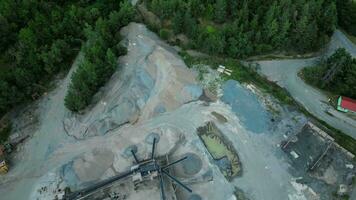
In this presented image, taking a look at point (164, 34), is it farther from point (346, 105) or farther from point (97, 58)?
point (346, 105)

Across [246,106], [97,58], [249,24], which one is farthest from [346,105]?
[97,58]

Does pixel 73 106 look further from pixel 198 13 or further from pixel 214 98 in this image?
pixel 198 13

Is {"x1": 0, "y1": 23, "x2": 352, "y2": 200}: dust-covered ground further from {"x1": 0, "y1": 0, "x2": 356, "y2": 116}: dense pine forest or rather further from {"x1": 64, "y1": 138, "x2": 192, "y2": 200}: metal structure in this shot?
{"x1": 0, "y1": 0, "x2": 356, "y2": 116}: dense pine forest

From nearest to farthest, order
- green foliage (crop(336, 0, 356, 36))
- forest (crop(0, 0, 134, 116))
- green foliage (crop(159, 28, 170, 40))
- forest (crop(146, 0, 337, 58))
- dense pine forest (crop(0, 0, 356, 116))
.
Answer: forest (crop(0, 0, 134, 116)) < dense pine forest (crop(0, 0, 356, 116)) < forest (crop(146, 0, 337, 58)) < green foliage (crop(159, 28, 170, 40)) < green foliage (crop(336, 0, 356, 36))

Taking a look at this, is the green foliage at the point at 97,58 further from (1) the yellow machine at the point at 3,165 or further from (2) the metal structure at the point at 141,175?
(2) the metal structure at the point at 141,175

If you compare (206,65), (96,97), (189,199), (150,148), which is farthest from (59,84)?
(189,199)

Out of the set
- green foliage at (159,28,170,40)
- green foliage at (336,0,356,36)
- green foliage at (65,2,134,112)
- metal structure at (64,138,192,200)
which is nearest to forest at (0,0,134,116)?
green foliage at (65,2,134,112)

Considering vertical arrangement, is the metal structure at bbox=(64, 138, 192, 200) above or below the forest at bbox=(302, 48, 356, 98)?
below
